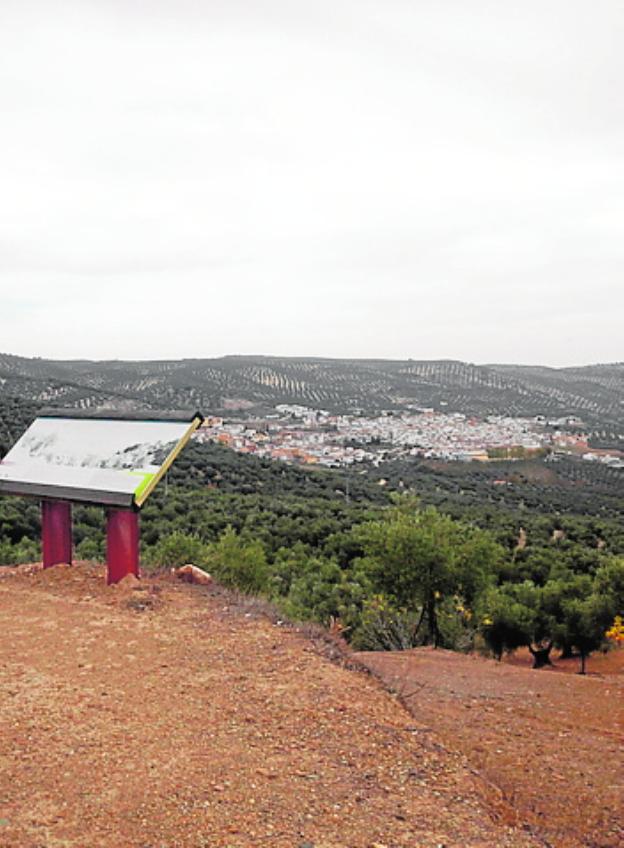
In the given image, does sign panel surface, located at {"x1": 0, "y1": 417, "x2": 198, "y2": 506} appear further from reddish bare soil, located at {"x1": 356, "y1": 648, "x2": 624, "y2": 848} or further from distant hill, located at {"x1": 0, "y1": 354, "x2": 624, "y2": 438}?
distant hill, located at {"x1": 0, "y1": 354, "x2": 624, "y2": 438}

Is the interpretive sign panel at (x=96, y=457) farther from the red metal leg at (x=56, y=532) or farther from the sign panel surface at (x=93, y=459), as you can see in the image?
the red metal leg at (x=56, y=532)

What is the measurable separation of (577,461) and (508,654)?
6141 centimetres

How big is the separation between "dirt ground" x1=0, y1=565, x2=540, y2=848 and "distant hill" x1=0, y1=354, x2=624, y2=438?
234 ft

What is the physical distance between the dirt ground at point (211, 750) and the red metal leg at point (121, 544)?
5.53 ft

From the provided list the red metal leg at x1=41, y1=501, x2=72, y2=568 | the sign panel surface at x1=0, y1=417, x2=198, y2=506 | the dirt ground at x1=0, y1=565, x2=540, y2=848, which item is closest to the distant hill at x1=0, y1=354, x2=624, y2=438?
the sign panel surface at x1=0, y1=417, x2=198, y2=506

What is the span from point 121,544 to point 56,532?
1.92 m

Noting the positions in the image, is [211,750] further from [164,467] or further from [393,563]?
[393,563]

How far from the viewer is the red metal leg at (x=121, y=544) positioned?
10898 mm

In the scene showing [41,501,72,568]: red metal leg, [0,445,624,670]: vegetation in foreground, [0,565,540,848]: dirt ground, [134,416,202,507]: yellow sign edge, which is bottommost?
[0,445,624,670]: vegetation in foreground

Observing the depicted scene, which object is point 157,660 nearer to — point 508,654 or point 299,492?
point 508,654

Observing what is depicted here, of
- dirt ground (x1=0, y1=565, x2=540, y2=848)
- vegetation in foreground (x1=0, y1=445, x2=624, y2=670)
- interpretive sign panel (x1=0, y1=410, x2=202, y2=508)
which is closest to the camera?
dirt ground (x1=0, y1=565, x2=540, y2=848)

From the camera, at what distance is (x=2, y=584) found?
1142 centimetres

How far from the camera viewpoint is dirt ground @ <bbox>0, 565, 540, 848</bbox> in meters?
4.73

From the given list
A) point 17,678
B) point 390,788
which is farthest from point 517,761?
point 17,678
